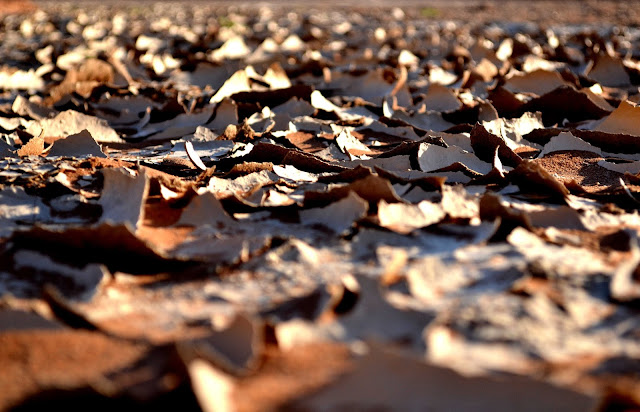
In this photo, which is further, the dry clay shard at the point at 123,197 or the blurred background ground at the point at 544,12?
the blurred background ground at the point at 544,12

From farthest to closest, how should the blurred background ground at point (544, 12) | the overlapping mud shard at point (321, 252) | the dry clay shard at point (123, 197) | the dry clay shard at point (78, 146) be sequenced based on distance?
1. the blurred background ground at point (544, 12)
2. the dry clay shard at point (78, 146)
3. the dry clay shard at point (123, 197)
4. the overlapping mud shard at point (321, 252)

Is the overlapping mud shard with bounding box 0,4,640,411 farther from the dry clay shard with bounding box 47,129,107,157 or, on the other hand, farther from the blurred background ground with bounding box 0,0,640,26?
the blurred background ground with bounding box 0,0,640,26

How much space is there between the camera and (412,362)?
806mm

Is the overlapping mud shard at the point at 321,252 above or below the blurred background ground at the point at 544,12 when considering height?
above

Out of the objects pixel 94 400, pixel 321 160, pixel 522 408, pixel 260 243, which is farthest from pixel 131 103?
pixel 522 408

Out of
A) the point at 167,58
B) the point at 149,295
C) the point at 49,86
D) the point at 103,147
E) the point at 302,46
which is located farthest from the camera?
the point at 302,46

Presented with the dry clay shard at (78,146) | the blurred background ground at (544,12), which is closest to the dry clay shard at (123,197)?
the dry clay shard at (78,146)

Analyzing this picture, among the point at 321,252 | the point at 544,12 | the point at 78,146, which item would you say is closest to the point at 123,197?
the point at 321,252

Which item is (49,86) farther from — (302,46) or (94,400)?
(94,400)

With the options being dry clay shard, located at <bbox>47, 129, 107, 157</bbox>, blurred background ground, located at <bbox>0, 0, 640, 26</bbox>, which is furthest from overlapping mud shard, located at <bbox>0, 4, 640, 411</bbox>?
blurred background ground, located at <bbox>0, 0, 640, 26</bbox>

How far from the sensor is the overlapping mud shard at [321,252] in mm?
819

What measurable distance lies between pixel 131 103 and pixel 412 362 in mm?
2047

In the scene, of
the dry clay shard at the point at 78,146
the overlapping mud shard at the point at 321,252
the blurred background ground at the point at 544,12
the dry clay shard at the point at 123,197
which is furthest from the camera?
the blurred background ground at the point at 544,12

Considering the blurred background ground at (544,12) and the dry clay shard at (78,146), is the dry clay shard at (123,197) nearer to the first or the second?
the dry clay shard at (78,146)
